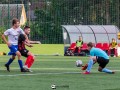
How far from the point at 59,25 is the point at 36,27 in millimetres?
1864

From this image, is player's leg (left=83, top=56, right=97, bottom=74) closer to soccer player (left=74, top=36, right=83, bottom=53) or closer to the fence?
soccer player (left=74, top=36, right=83, bottom=53)

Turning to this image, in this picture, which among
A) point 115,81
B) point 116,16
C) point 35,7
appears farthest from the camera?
point 35,7

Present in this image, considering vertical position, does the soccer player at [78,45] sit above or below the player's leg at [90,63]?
below

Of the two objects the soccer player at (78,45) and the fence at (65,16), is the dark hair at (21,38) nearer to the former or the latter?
the soccer player at (78,45)

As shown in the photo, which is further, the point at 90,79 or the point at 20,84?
the point at 90,79

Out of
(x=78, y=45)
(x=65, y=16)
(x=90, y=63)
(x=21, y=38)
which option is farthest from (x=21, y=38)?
(x=65, y=16)

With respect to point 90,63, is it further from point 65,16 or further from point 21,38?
point 65,16

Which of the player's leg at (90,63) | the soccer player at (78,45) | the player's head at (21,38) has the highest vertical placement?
the player's head at (21,38)

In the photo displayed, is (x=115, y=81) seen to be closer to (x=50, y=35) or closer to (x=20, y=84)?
(x=20, y=84)

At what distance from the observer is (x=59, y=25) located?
52.1 m

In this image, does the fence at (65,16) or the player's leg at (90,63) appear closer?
the player's leg at (90,63)

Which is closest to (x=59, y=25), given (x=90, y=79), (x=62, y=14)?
(x=62, y=14)

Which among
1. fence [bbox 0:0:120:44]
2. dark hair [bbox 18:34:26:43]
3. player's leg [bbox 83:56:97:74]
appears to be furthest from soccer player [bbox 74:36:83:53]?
player's leg [bbox 83:56:97:74]

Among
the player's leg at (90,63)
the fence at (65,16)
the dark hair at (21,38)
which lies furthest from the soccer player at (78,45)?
the player's leg at (90,63)
